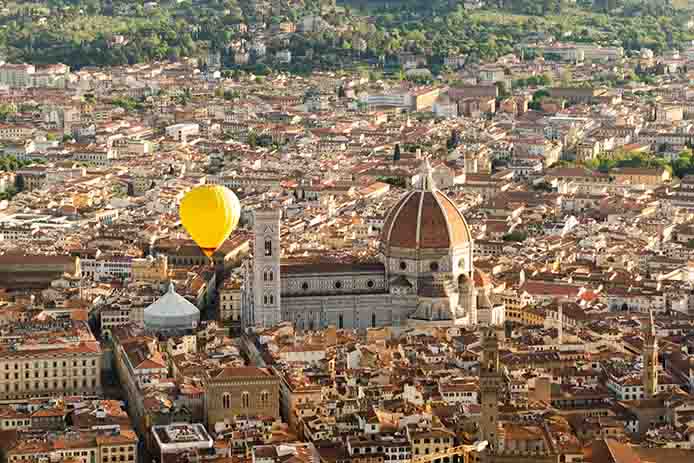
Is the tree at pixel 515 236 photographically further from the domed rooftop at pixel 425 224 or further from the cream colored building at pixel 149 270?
the cream colored building at pixel 149 270

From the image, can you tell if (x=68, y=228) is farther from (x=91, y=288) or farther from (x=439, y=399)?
(x=439, y=399)

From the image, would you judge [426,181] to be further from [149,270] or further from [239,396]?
[239,396]

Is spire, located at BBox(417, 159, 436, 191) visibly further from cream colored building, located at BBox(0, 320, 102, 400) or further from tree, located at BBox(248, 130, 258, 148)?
tree, located at BBox(248, 130, 258, 148)

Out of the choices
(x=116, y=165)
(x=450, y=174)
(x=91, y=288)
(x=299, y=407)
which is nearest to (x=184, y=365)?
(x=299, y=407)

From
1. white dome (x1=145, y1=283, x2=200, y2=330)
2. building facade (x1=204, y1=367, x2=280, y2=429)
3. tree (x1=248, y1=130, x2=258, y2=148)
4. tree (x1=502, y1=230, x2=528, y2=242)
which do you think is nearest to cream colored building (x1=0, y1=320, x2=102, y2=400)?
white dome (x1=145, y1=283, x2=200, y2=330)

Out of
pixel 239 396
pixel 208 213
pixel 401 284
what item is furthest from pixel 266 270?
pixel 239 396

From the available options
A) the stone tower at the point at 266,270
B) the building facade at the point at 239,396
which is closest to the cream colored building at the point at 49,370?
the building facade at the point at 239,396
